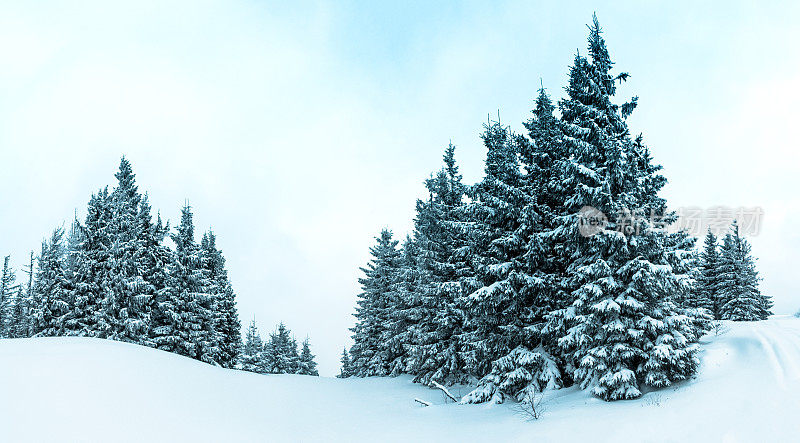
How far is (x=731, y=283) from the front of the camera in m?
40.8

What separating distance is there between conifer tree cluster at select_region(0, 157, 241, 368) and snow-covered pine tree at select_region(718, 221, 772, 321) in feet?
142

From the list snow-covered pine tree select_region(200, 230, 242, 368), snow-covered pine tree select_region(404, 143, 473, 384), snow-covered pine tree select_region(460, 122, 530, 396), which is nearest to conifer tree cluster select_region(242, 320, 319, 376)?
snow-covered pine tree select_region(200, 230, 242, 368)

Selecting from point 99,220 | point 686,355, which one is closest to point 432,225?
point 686,355

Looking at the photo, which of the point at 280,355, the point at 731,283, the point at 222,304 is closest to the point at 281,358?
the point at 280,355

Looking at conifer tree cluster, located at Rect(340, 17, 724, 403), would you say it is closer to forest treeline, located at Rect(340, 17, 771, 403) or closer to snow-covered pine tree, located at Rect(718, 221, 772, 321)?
forest treeline, located at Rect(340, 17, 771, 403)

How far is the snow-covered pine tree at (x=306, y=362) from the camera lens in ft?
196

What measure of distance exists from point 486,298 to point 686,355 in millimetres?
7040

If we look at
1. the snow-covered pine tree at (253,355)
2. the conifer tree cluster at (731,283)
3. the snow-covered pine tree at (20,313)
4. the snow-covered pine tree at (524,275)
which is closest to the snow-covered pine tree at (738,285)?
the conifer tree cluster at (731,283)

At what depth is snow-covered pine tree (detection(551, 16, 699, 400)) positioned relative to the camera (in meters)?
13.6

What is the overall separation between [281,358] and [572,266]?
47165mm

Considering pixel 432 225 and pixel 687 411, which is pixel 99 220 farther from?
pixel 687 411

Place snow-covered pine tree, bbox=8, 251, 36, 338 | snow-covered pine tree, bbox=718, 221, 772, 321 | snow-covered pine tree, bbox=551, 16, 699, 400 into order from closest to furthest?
snow-covered pine tree, bbox=551, 16, 699, 400 < snow-covered pine tree, bbox=718, 221, 772, 321 < snow-covered pine tree, bbox=8, 251, 36, 338

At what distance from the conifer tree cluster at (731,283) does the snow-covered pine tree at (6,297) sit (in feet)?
233

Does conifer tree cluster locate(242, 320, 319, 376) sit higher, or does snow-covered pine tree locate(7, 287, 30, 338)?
snow-covered pine tree locate(7, 287, 30, 338)
